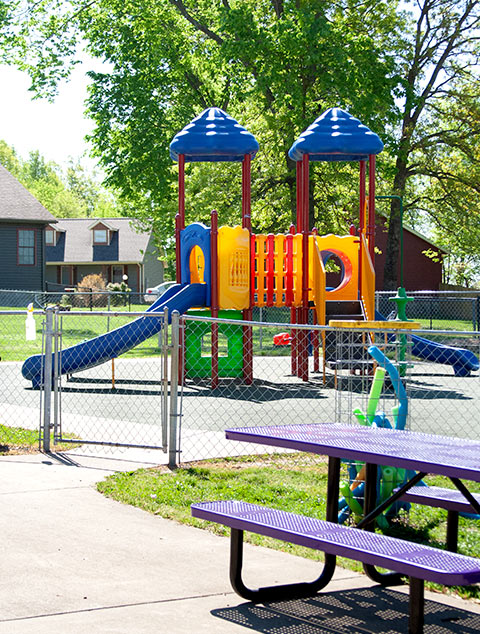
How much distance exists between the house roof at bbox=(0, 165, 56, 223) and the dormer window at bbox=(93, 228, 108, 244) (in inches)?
527

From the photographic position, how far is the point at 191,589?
483 centimetres

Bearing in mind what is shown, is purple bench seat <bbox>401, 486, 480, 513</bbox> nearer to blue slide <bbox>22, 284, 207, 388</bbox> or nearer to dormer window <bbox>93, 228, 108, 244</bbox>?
blue slide <bbox>22, 284, 207, 388</bbox>

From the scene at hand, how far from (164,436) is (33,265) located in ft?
129

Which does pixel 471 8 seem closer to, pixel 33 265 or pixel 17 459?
pixel 33 265

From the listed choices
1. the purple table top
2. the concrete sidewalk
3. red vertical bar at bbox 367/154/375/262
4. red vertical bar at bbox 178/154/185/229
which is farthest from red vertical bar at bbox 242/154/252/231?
the purple table top

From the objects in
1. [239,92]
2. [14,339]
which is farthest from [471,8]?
[14,339]

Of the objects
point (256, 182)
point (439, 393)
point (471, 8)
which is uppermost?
point (471, 8)

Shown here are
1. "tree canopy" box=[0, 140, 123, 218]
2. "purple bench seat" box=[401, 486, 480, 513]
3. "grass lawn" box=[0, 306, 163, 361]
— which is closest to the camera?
"purple bench seat" box=[401, 486, 480, 513]

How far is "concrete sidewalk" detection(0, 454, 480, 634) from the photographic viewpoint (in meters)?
4.32

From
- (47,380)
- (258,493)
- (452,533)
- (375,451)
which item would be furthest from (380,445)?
(47,380)

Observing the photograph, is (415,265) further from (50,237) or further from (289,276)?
(289,276)

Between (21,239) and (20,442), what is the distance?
125 ft

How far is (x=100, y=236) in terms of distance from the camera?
6038 cm

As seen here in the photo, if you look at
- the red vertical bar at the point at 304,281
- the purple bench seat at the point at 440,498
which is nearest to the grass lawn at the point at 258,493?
the purple bench seat at the point at 440,498
